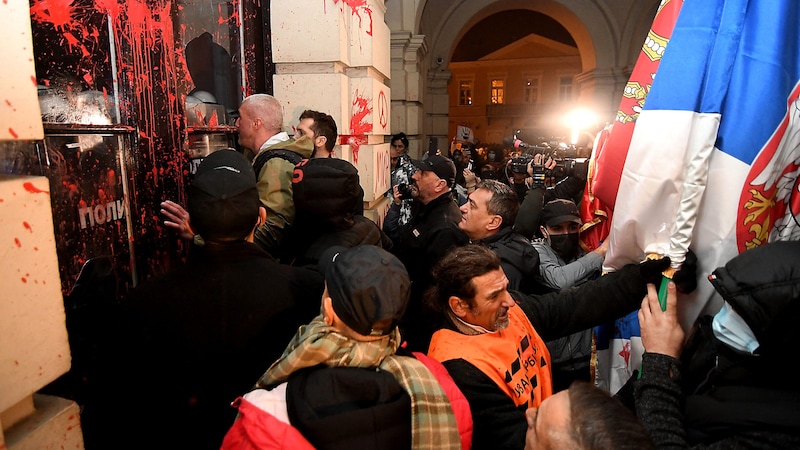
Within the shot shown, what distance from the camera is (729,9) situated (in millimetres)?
1335

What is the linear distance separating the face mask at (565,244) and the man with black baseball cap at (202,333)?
1.85m

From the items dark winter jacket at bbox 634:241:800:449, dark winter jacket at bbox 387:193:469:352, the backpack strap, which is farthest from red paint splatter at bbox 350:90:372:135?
dark winter jacket at bbox 634:241:800:449

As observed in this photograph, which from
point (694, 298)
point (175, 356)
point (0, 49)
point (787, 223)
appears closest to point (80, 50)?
point (0, 49)

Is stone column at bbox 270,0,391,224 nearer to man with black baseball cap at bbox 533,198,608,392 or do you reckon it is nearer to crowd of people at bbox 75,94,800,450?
crowd of people at bbox 75,94,800,450

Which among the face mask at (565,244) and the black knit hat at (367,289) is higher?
the black knit hat at (367,289)

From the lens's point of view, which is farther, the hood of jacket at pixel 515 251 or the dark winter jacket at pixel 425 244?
the dark winter jacket at pixel 425 244

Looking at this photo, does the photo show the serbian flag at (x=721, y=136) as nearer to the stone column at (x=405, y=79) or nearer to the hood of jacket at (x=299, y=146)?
the hood of jacket at (x=299, y=146)

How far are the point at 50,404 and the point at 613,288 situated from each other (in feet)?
5.79

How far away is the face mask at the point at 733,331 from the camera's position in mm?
1178

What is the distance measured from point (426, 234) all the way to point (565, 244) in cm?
85

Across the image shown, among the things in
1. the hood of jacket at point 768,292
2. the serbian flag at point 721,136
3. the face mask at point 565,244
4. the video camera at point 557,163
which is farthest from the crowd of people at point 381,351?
the video camera at point 557,163

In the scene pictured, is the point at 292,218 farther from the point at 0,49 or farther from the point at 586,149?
the point at 586,149

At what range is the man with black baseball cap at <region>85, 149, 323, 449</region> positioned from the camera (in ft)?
4.74

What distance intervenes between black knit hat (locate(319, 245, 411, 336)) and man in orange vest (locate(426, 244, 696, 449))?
0.46 metres
